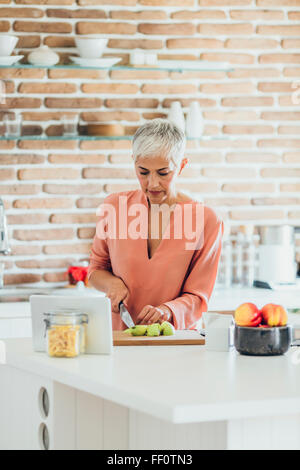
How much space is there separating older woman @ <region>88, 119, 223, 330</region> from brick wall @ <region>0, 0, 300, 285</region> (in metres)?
1.54

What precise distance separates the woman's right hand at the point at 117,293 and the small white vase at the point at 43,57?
73.0 inches

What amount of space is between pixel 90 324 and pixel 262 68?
2.80m

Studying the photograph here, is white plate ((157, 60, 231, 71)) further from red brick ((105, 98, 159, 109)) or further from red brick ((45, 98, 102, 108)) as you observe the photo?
red brick ((45, 98, 102, 108))

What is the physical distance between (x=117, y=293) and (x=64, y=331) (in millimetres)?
608

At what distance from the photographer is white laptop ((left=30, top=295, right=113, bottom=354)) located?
6.75 feet

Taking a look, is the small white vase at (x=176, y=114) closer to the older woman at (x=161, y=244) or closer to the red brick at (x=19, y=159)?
the red brick at (x=19, y=159)

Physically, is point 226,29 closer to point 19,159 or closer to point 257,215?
point 257,215

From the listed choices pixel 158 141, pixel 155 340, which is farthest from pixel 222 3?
pixel 155 340

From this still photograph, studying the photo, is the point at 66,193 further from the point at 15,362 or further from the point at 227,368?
the point at 227,368

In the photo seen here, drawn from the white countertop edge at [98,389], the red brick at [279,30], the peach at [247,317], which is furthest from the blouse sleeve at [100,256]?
the red brick at [279,30]

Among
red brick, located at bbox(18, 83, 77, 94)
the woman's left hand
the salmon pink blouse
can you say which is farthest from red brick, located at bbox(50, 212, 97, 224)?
the woman's left hand

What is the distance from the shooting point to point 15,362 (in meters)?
2.11

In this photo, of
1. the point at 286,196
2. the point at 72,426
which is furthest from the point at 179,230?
the point at 286,196

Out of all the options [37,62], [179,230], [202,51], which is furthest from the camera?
[202,51]
